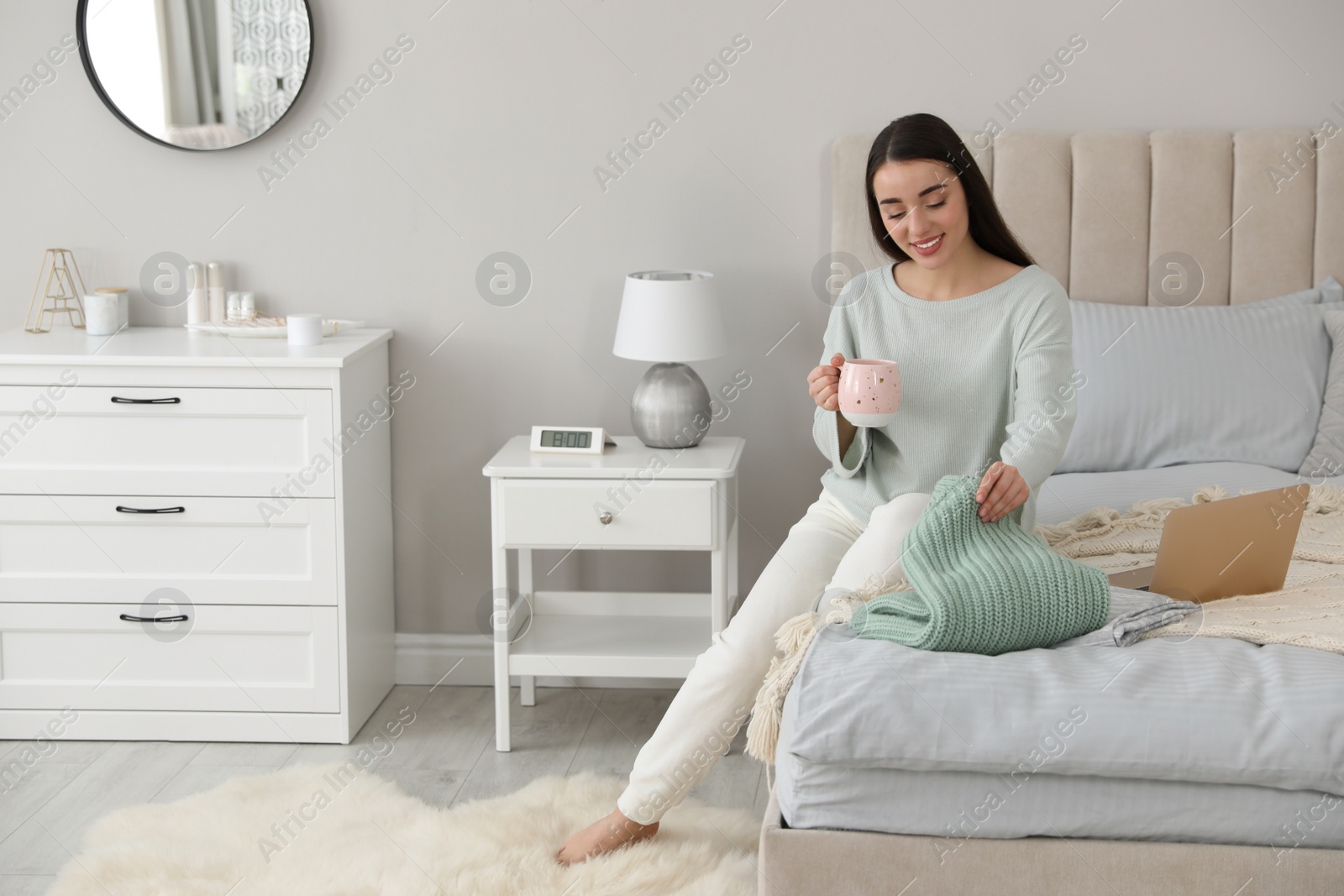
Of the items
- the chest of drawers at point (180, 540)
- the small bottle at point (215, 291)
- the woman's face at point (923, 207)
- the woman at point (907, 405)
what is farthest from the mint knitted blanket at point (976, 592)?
the small bottle at point (215, 291)

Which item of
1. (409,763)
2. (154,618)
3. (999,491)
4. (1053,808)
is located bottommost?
(409,763)

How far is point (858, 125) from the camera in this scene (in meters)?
2.60

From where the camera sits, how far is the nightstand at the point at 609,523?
2338mm

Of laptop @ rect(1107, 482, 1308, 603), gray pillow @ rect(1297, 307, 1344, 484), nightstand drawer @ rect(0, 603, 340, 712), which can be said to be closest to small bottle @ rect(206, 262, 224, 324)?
nightstand drawer @ rect(0, 603, 340, 712)

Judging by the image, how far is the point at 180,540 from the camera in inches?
94.8

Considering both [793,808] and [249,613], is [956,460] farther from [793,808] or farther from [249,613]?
Result: [249,613]

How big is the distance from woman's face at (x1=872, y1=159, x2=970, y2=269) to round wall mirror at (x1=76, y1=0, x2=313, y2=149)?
4.83 feet

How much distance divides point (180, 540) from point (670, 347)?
1.09 metres

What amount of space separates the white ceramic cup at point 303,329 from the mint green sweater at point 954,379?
3.71ft

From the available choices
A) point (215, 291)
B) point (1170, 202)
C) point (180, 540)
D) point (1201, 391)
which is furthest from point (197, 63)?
point (1201, 391)

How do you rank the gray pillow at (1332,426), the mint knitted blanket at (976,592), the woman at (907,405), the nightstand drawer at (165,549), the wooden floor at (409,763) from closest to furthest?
the mint knitted blanket at (976,592) → the woman at (907,405) → the wooden floor at (409,763) → the gray pillow at (1332,426) → the nightstand drawer at (165,549)

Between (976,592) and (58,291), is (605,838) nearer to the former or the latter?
(976,592)

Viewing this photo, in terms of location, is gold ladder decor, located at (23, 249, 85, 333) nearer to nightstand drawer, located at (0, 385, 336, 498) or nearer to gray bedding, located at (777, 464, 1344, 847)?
nightstand drawer, located at (0, 385, 336, 498)

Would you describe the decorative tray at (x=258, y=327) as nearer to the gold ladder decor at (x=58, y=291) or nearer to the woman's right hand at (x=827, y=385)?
the gold ladder decor at (x=58, y=291)
